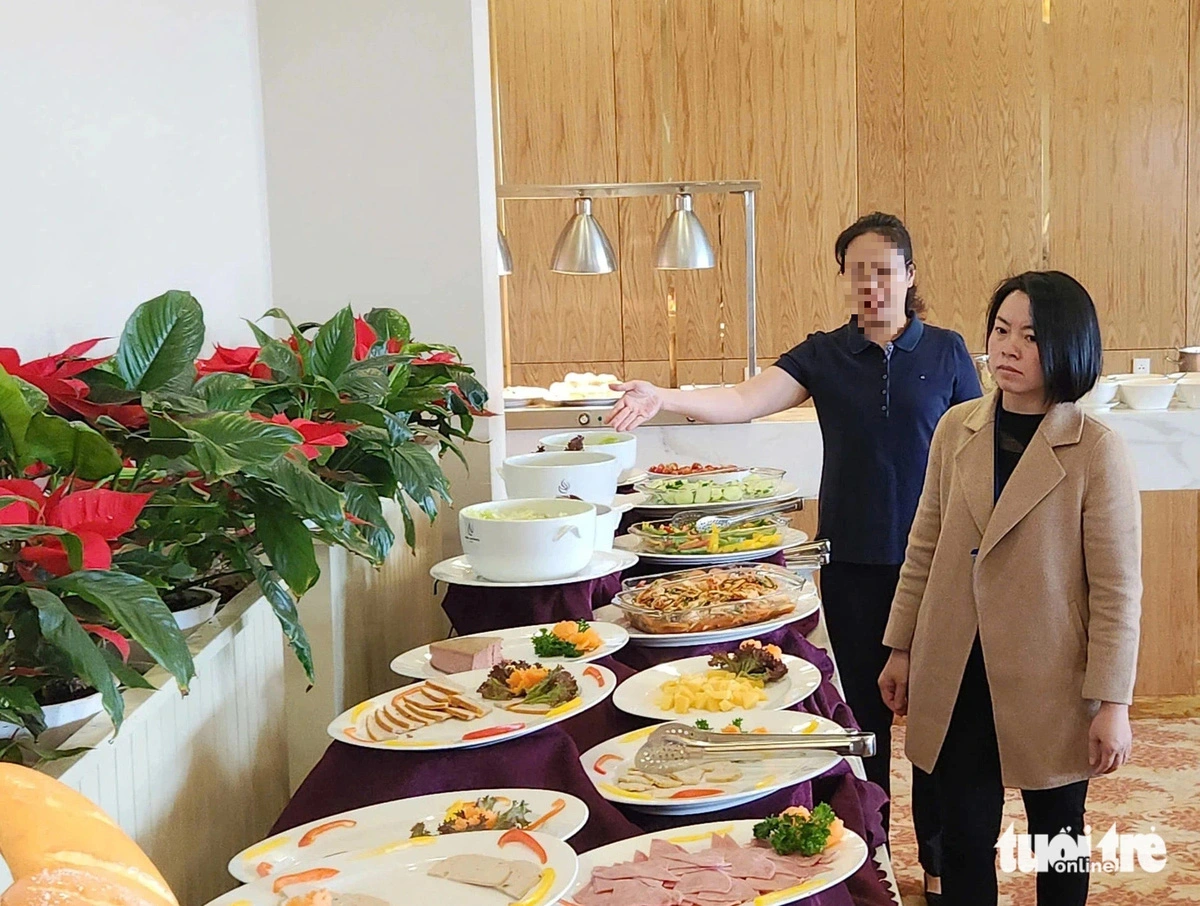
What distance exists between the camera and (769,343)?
19.2 feet

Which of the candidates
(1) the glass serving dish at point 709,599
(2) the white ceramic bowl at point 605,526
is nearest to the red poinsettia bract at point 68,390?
(1) the glass serving dish at point 709,599

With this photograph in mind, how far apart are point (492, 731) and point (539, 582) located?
0.49 metres

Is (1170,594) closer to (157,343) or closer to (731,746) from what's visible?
(731,746)

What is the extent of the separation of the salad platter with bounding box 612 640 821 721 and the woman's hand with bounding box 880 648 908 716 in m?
0.81

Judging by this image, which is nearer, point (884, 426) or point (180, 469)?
point (180, 469)

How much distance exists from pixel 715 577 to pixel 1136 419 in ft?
7.89

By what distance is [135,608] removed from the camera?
2.79 feet

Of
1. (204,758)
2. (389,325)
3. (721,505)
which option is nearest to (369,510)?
(204,758)

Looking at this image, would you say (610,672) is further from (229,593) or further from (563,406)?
(563,406)

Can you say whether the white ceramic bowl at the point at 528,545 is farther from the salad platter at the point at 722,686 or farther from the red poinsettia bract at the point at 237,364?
the red poinsettia bract at the point at 237,364

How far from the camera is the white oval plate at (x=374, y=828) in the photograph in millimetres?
1077

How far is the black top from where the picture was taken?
7.14ft

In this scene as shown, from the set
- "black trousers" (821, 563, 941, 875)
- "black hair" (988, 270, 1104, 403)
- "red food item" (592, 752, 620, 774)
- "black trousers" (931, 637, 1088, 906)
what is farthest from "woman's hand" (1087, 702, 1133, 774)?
"red food item" (592, 752, 620, 774)

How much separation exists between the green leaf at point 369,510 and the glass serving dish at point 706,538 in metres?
0.82
